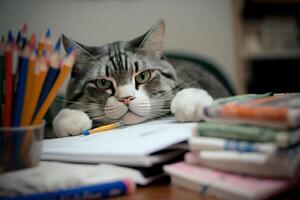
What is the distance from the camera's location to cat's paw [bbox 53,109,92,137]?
0.77 metres

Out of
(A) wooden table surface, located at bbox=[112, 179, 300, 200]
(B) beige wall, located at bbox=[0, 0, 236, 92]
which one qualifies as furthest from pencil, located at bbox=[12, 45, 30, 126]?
(B) beige wall, located at bbox=[0, 0, 236, 92]

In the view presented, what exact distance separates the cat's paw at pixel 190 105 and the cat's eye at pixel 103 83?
0.61ft

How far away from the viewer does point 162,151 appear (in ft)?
1.90

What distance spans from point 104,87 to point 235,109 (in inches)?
17.2

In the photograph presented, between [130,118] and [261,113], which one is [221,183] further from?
[130,118]

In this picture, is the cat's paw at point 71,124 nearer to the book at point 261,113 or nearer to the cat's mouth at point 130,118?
the cat's mouth at point 130,118

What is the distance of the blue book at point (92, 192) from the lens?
46 cm

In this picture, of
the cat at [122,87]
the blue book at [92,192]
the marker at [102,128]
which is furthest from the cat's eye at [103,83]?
the blue book at [92,192]

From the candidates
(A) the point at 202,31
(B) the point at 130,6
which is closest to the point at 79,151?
(B) the point at 130,6

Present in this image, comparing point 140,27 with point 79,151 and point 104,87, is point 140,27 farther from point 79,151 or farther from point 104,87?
point 79,151

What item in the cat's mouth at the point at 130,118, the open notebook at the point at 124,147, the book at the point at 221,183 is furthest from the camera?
the cat's mouth at the point at 130,118

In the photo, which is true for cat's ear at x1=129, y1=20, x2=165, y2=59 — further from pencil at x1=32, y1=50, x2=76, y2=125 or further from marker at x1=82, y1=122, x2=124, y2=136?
pencil at x1=32, y1=50, x2=76, y2=125

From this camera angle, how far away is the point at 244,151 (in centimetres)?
47

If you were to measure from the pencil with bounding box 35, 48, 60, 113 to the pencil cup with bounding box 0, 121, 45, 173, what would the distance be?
4 cm
